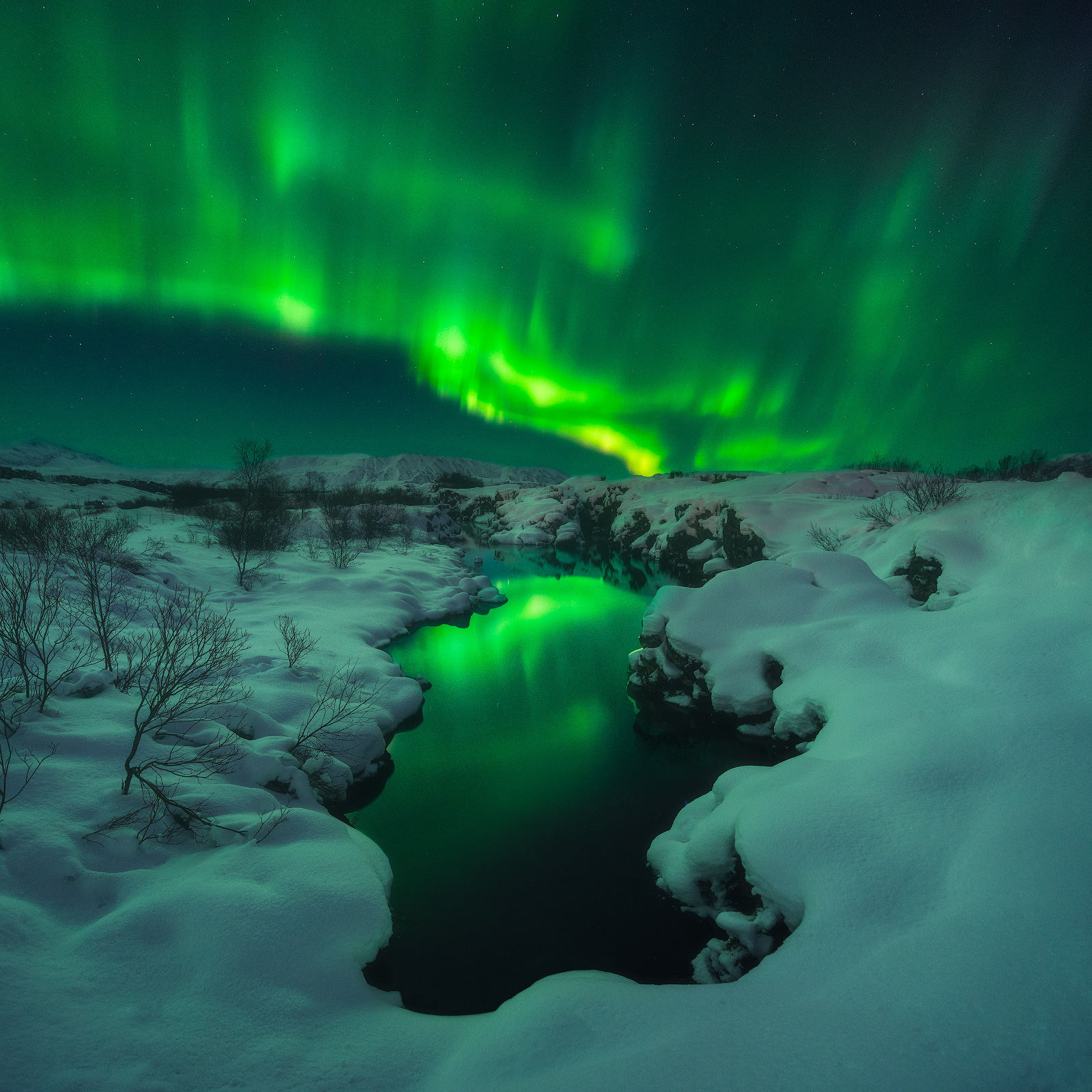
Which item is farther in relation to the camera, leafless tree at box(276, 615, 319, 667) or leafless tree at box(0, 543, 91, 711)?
leafless tree at box(276, 615, 319, 667)

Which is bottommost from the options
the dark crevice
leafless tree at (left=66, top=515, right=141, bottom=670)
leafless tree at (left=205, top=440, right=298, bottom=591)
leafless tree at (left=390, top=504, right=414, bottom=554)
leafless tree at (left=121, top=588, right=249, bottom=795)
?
leafless tree at (left=390, top=504, right=414, bottom=554)

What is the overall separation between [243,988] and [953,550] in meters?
18.6

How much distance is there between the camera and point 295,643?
1416cm

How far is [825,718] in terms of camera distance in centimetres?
968

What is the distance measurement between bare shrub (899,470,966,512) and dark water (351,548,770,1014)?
1661cm

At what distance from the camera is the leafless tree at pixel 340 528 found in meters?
28.5

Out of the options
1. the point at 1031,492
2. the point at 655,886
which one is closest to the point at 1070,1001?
the point at 655,886

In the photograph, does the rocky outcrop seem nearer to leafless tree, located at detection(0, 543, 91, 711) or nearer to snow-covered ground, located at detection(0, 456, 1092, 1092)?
snow-covered ground, located at detection(0, 456, 1092, 1092)

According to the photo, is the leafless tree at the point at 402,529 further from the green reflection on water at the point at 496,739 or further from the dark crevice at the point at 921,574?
the dark crevice at the point at 921,574

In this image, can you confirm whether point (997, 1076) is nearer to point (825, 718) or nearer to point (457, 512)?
point (825, 718)

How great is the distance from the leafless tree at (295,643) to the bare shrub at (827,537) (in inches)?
979

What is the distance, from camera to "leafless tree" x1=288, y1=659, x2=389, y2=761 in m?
9.92

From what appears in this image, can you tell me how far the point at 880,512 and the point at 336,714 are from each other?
89.1ft

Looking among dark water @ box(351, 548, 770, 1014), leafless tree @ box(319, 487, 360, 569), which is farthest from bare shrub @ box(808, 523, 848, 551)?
leafless tree @ box(319, 487, 360, 569)
